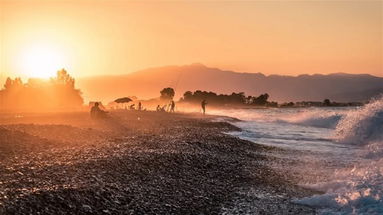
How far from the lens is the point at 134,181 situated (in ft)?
46.8

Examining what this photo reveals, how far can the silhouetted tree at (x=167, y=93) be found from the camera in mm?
147275

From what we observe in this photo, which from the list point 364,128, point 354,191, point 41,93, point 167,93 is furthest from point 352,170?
point 167,93

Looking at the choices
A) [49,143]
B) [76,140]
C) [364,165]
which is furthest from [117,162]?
[364,165]

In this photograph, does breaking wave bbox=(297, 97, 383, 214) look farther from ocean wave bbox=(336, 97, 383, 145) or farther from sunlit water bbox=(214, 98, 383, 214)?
ocean wave bbox=(336, 97, 383, 145)

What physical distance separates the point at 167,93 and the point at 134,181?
138784 mm

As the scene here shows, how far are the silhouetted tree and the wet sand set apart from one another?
124160mm

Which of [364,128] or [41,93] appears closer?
[364,128]

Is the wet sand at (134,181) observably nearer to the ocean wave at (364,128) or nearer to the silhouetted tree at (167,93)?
the ocean wave at (364,128)

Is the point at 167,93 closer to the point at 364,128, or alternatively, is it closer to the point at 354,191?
the point at 364,128

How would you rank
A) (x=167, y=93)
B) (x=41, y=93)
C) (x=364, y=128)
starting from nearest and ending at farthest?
1. (x=364, y=128)
2. (x=41, y=93)
3. (x=167, y=93)

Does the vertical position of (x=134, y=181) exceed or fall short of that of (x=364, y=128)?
it falls short

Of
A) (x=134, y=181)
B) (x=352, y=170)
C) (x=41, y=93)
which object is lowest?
(x=352, y=170)

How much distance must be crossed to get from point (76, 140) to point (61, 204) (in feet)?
47.8

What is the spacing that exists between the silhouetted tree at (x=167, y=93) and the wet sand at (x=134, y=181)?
124160mm
